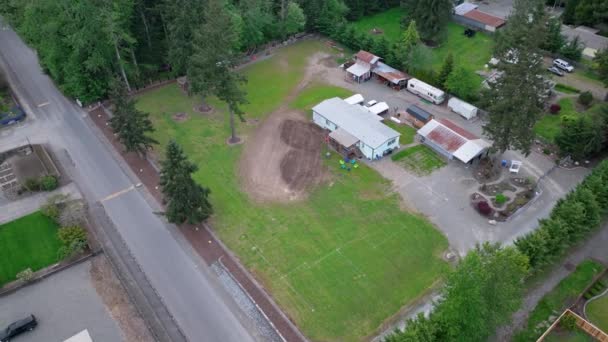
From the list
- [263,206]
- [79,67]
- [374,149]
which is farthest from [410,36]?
[79,67]

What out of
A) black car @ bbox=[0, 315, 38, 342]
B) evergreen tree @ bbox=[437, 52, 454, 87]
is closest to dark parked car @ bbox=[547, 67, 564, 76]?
evergreen tree @ bbox=[437, 52, 454, 87]

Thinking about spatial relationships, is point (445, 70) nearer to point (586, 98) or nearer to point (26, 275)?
point (586, 98)

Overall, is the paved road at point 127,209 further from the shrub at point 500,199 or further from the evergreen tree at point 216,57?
the shrub at point 500,199

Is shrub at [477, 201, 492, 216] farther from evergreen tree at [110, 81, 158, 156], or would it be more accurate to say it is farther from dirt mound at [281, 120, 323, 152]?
evergreen tree at [110, 81, 158, 156]

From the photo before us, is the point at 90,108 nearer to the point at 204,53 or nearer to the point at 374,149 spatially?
the point at 204,53

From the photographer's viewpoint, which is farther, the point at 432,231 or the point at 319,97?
the point at 319,97

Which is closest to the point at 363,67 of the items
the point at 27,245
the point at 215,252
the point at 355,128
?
the point at 355,128

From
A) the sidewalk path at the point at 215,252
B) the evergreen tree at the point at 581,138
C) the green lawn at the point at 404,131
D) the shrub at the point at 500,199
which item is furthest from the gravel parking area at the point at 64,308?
the evergreen tree at the point at 581,138
